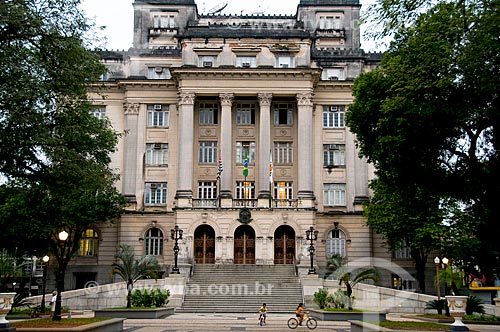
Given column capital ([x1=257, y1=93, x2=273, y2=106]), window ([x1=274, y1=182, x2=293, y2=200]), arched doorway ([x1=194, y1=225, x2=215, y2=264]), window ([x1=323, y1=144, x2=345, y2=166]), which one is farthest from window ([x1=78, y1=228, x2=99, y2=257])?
window ([x1=323, y1=144, x2=345, y2=166])

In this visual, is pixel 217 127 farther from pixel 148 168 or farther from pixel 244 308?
pixel 244 308

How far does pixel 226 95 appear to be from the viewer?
53062 millimetres

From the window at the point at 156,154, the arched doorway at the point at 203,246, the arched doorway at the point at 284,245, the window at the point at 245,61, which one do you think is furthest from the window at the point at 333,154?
the window at the point at 156,154

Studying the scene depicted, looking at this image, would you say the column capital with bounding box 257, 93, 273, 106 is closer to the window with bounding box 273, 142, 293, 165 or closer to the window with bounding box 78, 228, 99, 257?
the window with bounding box 273, 142, 293, 165

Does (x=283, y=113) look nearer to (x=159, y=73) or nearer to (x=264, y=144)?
(x=264, y=144)

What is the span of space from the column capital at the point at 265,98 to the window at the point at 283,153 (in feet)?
12.4

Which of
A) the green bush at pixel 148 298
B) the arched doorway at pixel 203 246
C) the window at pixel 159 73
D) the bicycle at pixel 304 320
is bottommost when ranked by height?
the bicycle at pixel 304 320

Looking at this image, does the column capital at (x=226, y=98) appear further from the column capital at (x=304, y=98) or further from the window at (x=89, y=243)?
the window at (x=89, y=243)

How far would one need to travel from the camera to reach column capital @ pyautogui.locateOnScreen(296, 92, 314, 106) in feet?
174

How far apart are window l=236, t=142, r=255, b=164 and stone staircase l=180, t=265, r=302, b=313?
386 inches

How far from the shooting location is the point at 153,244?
5331 centimetres

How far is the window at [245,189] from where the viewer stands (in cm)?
5366

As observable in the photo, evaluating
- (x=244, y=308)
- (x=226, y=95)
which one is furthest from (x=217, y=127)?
(x=244, y=308)

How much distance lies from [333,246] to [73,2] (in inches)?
1392
